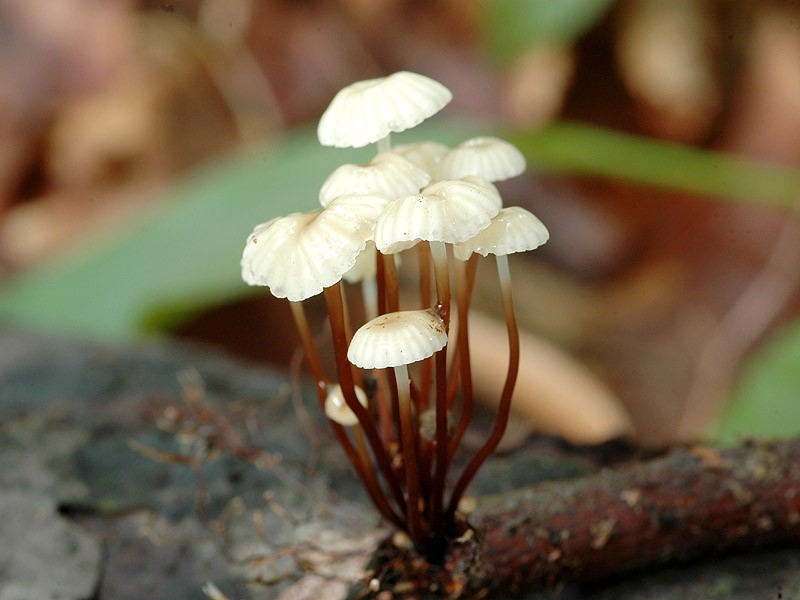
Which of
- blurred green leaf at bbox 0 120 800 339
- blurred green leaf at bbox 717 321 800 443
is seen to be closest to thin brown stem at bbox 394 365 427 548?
blurred green leaf at bbox 717 321 800 443

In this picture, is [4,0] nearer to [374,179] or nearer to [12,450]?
[12,450]

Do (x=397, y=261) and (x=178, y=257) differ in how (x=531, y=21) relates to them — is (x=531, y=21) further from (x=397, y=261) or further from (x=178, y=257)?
(x=397, y=261)

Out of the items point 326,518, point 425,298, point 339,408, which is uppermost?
point 425,298

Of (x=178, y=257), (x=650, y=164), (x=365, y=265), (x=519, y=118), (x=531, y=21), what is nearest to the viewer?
(x=365, y=265)

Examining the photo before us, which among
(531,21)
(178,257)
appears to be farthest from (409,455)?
(531,21)

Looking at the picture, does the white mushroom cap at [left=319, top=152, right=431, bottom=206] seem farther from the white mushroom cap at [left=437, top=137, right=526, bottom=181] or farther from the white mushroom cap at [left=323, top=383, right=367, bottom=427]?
the white mushroom cap at [left=323, top=383, right=367, bottom=427]
